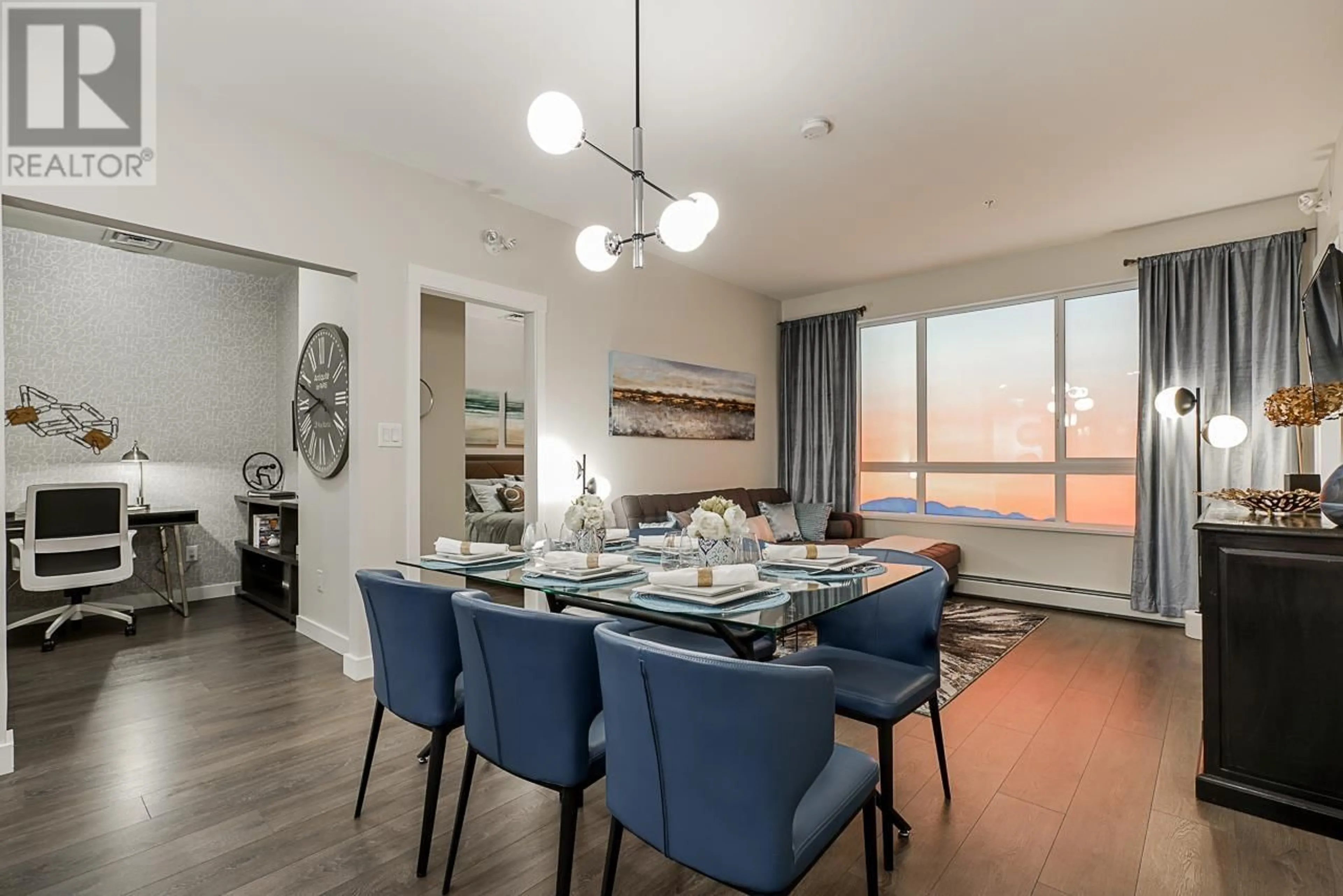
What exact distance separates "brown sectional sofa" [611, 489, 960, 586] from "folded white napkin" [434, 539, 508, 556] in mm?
2041

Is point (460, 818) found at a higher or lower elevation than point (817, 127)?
lower

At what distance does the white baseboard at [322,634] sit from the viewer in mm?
3648

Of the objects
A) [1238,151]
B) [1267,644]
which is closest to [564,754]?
[1267,644]

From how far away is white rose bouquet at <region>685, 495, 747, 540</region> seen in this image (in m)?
1.86

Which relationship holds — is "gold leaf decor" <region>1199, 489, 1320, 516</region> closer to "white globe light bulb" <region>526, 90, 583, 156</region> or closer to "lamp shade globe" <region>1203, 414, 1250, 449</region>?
"lamp shade globe" <region>1203, 414, 1250, 449</region>

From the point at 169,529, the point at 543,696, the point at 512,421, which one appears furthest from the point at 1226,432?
the point at 169,529

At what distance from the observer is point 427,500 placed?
446 cm

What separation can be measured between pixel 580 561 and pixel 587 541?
25cm

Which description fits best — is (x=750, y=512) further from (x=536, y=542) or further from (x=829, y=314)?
(x=536, y=542)

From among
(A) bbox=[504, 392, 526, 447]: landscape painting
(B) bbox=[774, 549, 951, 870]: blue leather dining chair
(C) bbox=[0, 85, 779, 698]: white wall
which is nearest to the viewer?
(B) bbox=[774, 549, 951, 870]: blue leather dining chair

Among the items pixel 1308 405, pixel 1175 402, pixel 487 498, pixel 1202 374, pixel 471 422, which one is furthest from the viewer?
pixel 471 422

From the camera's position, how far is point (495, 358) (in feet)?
22.3

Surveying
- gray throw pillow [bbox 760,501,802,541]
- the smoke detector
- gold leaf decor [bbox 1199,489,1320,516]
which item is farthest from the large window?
the smoke detector

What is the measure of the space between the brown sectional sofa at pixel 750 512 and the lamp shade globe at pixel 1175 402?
67.6 inches
